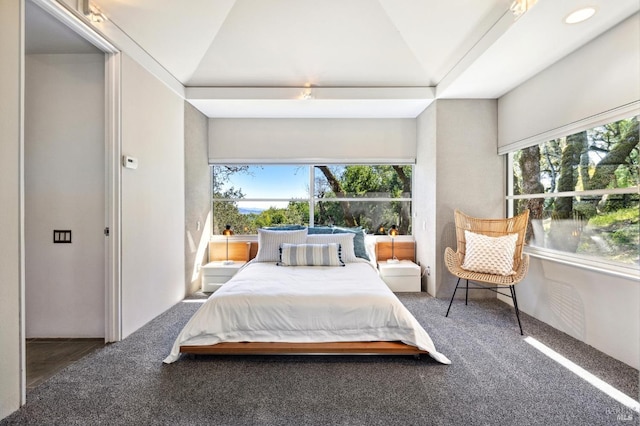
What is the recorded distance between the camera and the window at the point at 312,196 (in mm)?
4641

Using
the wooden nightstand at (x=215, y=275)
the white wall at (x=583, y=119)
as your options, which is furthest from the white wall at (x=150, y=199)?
the white wall at (x=583, y=119)

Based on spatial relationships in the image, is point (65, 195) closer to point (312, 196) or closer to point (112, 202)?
point (112, 202)

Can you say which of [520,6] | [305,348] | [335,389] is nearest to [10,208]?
[305,348]

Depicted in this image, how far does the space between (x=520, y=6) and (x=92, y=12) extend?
326cm

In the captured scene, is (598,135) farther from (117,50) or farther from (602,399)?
(117,50)

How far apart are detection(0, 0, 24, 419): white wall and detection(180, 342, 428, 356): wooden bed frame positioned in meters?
0.92

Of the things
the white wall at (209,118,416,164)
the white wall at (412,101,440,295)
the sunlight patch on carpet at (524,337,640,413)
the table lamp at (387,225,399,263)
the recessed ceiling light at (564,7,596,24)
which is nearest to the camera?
the sunlight patch on carpet at (524,337,640,413)

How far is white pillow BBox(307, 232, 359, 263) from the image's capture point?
358 centimetres

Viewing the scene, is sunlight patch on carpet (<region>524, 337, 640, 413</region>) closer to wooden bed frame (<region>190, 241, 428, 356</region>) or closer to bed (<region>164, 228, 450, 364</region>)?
bed (<region>164, 228, 450, 364</region>)

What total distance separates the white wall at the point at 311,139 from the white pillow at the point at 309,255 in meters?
1.67

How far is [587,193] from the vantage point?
2.62 meters

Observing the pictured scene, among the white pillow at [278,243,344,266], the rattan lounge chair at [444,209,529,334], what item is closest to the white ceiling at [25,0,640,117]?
the rattan lounge chair at [444,209,529,334]

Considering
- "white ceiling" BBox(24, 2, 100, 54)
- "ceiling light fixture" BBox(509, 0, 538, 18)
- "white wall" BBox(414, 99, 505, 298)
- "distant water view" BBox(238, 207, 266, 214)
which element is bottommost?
"distant water view" BBox(238, 207, 266, 214)

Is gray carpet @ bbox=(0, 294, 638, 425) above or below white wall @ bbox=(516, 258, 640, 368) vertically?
below
